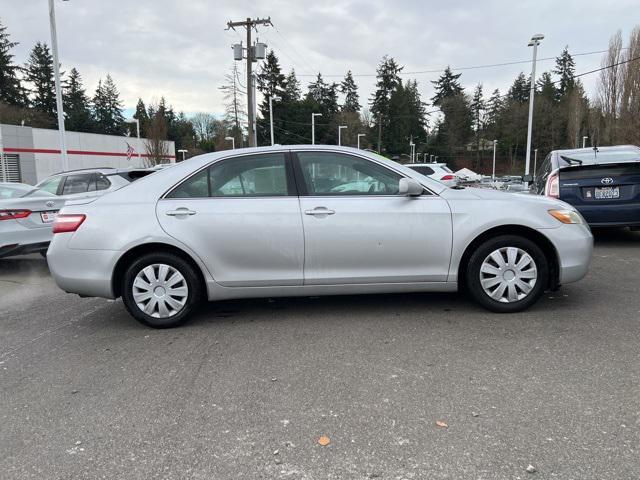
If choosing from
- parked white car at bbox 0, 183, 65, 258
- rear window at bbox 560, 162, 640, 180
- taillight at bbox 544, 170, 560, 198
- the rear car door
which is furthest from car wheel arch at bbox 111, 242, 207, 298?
rear window at bbox 560, 162, 640, 180

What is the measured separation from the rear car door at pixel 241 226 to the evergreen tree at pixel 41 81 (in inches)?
3064

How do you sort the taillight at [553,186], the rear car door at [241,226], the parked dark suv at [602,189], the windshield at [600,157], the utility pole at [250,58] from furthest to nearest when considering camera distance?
the utility pole at [250,58]
the windshield at [600,157]
the taillight at [553,186]
the parked dark suv at [602,189]
the rear car door at [241,226]

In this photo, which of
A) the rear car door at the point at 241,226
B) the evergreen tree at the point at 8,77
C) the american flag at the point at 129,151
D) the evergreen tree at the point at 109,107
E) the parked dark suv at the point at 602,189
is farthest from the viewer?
the evergreen tree at the point at 109,107

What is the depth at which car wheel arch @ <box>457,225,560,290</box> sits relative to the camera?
4387 mm

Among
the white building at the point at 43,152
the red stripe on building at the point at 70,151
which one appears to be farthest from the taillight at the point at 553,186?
the red stripe on building at the point at 70,151

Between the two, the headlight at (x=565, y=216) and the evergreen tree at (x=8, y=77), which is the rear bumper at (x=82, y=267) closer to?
the headlight at (x=565, y=216)

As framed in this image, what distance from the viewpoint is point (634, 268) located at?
6.20m

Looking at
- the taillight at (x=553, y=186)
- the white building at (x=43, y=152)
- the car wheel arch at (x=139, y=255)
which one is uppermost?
the white building at (x=43, y=152)

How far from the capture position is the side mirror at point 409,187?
425cm

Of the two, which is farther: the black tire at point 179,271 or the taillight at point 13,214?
the taillight at point 13,214

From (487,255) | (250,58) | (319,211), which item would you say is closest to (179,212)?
(319,211)

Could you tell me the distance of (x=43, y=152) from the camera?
30.5 metres

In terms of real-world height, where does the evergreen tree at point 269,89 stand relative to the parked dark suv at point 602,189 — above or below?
above

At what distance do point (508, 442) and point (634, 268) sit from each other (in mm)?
4906
